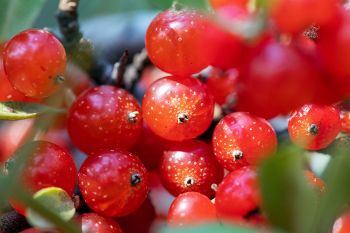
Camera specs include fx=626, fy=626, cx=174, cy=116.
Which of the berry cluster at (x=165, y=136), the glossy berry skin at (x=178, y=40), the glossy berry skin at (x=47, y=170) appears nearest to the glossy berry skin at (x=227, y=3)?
the berry cluster at (x=165, y=136)

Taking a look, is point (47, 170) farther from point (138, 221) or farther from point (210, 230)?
point (210, 230)

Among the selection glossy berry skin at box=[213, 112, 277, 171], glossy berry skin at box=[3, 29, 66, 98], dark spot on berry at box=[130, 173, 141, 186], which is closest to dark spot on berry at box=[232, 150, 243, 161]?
glossy berry skin at box=[213, 112, 277, 171]

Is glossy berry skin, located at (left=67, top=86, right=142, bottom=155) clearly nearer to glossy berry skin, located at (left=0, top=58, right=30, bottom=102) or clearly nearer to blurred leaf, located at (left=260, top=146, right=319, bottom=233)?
glossy berry skin, located at (left=0, top=58, right=30, bottom=102)

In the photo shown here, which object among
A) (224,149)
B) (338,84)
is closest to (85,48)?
(224,149)

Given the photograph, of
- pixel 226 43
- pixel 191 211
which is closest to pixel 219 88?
pixel 191 211

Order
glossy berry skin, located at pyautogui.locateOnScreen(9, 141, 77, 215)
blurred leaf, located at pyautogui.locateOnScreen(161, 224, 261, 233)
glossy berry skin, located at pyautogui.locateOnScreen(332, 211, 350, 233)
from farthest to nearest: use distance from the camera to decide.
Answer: glossy berry skin, located at pyautogui.locateOnScreen(9, 141, 77, 215) < glossy berry skin, located at pyautogui.locateOnScreen(332, 211, 350, 233) < blurred leaf, located at pyautogui.locateOnScreen(161, 224, 261, 233)

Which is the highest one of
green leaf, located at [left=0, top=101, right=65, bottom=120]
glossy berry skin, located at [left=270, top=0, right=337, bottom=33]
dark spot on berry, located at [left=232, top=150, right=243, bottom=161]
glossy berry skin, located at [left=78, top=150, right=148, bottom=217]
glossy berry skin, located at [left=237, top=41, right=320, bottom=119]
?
glossy berry skin, located at [left=270, top=0, right=337, bottom=33]

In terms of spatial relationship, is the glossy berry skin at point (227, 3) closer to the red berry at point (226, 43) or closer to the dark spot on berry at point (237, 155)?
the red berry at point (226, 43)
